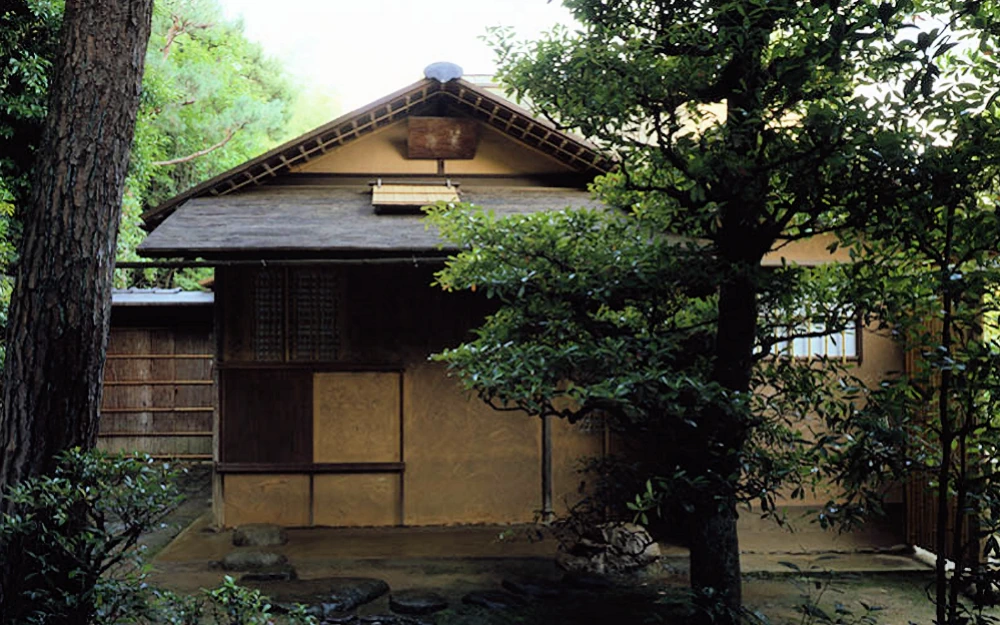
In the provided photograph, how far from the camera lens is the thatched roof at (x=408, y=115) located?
31.8ft

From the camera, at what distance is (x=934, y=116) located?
377 centimetres

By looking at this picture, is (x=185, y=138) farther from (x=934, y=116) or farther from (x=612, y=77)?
(x=934, y=116)

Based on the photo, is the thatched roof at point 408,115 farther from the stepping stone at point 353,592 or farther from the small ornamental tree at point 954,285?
the small ornamental tree at point 954,285

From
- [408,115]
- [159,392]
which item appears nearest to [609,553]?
[408,115]

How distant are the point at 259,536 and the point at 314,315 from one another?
8.17ft

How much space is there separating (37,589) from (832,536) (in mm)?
7771

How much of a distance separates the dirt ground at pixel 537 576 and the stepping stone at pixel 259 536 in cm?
15

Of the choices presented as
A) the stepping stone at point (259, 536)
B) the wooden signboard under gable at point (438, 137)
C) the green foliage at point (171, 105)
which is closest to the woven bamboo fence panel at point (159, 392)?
the green foliage at point (171, 105)

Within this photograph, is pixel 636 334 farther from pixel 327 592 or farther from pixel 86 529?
pixel 86 529

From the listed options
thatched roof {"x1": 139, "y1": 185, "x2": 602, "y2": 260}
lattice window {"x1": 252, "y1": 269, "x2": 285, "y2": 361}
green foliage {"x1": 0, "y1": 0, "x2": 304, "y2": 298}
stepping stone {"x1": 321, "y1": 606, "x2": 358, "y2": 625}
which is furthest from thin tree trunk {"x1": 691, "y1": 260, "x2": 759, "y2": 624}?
green foliage {"x1": 0, "y1": 0, "x2": 304, "y2": 298}

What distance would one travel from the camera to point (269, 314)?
30.8ft

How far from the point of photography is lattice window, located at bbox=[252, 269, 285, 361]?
9359 mm

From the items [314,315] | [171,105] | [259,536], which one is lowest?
[259,536]

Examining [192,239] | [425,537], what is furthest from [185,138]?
[425,537]
